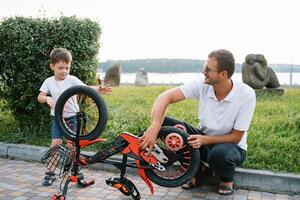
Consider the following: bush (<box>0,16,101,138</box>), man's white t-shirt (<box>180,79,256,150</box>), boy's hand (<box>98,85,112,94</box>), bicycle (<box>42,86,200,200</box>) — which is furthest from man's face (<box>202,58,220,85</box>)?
bush (<box>0,16,101,138</box>)

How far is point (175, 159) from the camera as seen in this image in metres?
3.62

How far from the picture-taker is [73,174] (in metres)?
3.76

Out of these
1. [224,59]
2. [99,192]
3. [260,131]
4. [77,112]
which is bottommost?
[99,192]

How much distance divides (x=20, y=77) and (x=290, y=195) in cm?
389

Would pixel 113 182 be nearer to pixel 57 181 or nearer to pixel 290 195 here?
pixel 57 181

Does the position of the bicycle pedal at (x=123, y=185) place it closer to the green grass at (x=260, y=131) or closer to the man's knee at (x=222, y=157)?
the man's knee at (x=222, y=157)

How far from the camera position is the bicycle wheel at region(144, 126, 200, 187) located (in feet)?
11.6

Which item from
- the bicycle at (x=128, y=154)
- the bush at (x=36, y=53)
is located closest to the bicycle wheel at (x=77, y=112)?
the bicycle at (x=128, y=154)

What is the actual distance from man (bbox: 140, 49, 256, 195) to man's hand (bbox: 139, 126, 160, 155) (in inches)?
3.2

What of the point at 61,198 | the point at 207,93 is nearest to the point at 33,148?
the point at 61,198

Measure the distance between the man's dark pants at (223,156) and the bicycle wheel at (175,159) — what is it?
0.33 meters

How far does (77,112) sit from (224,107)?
1.38 meters

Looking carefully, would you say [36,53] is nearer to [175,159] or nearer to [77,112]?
[77,112]

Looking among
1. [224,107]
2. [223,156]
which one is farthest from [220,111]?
[223,156]
